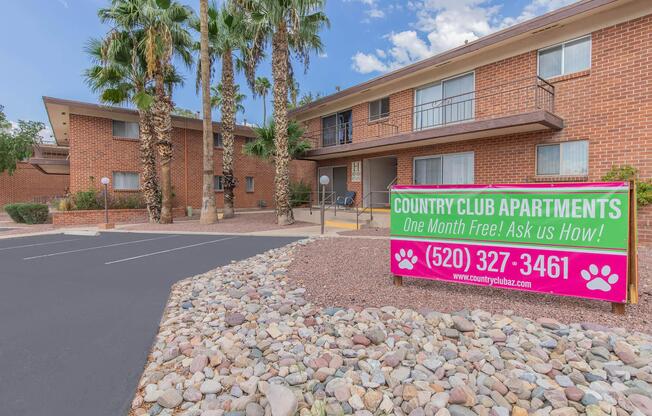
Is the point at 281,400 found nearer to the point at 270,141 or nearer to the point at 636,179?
the point at 636,179

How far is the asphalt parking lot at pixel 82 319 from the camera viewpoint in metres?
2.75

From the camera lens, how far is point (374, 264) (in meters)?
6.65

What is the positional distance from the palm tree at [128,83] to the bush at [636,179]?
17.2 metres

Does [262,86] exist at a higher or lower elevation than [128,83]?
higher

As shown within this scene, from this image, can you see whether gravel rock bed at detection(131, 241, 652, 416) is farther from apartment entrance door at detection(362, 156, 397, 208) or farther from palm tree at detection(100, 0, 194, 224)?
palm tree at detection(100, 0, 194, 224)

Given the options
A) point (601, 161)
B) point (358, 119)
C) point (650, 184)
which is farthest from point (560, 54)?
point (358, 119)

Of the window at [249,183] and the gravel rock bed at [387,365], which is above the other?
the window at [249,183]

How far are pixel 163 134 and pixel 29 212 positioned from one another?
8296 millimetres

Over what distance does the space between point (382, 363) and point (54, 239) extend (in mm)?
13263

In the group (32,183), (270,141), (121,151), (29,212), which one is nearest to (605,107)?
(270,141)

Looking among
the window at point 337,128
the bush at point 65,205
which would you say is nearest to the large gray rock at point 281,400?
Answer: the window at point 337,128

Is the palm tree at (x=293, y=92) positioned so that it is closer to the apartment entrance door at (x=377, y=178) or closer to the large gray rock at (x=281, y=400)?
the apartment entrance door at (x=377, y=178)

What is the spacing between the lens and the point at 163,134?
1603cm

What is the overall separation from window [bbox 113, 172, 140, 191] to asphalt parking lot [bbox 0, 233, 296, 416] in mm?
10864
